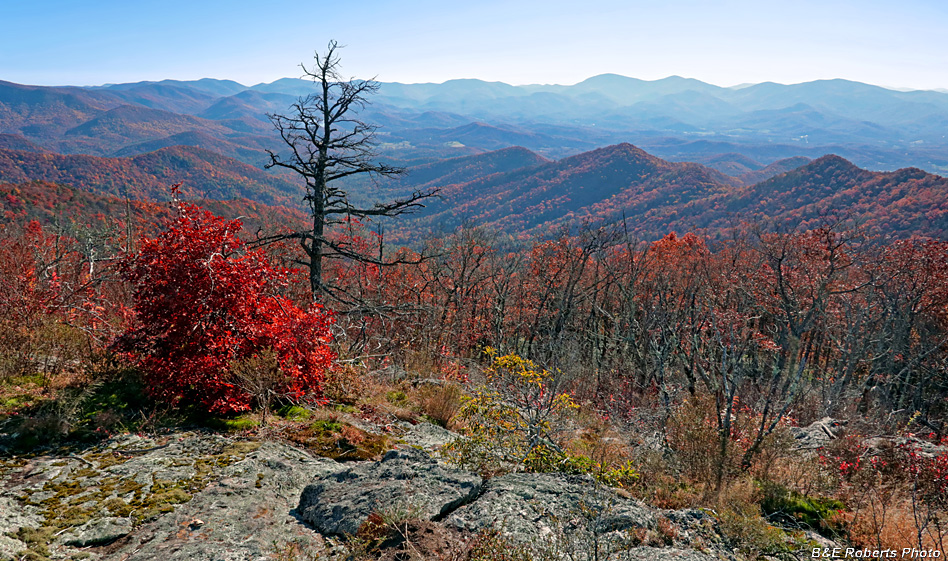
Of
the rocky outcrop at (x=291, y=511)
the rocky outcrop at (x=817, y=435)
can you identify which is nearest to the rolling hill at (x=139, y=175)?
the rocky outcrop at (x=817, y=435)

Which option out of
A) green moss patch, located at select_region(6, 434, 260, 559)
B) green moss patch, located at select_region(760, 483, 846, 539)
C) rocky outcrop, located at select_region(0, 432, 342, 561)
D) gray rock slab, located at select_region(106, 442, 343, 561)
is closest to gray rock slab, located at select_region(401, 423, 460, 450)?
rocky outcrop, located at select_region(0, 432, 342, 561)

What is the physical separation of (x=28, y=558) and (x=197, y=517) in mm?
951

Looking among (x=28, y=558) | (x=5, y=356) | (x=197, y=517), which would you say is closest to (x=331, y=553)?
(x=197, y=517)

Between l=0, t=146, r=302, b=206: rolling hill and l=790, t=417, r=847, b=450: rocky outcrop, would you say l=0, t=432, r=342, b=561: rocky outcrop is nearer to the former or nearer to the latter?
l=790, t=417, r=847, b=450: rocky outcrop

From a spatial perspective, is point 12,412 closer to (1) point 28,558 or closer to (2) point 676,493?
(1) point 28,558

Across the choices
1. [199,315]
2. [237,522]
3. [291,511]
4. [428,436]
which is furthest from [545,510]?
[199,315]

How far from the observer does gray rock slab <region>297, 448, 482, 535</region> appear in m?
3.57

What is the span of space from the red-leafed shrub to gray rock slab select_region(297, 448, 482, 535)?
6.79ft

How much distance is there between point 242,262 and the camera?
5727mm

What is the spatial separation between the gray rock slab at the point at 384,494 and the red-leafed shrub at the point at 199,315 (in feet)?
6.79

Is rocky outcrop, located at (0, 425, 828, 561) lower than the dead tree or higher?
lower

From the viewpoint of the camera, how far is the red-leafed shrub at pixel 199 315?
5434 millimetres

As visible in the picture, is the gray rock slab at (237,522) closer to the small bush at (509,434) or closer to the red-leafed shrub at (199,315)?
the red-leafed shrub at (199,315)

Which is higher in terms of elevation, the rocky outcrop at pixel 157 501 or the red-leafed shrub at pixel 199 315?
the red-leafed shrub at pixel 199 315
